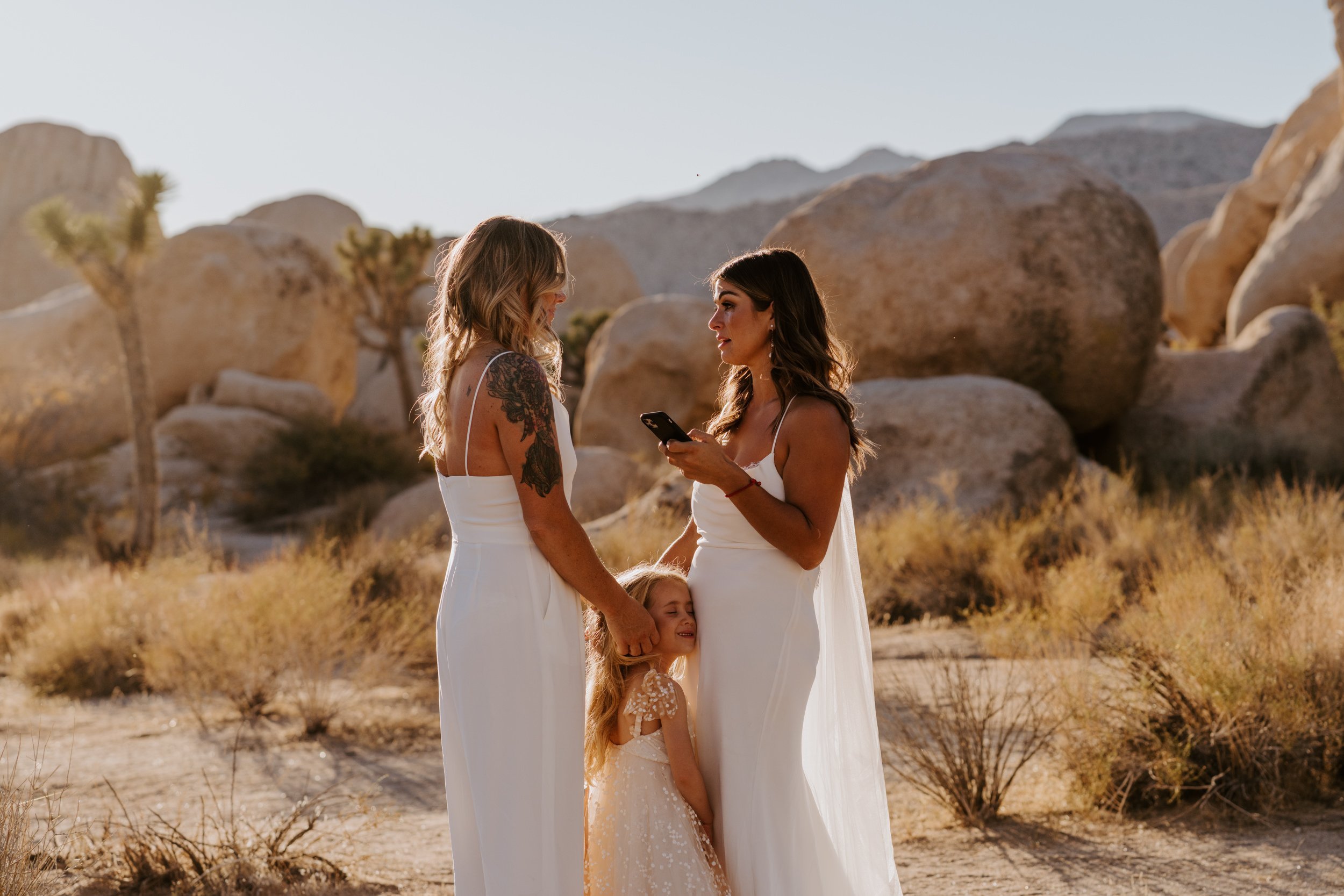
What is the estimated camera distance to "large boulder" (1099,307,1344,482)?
1111 centimetres

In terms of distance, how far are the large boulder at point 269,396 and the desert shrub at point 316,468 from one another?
1.43 meters

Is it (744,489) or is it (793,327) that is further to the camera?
(793,327)

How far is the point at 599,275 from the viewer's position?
31.6 meters

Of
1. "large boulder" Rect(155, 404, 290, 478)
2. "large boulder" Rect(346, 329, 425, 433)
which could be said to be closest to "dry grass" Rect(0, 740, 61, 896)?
"large boulder" Rect(155, 404, 290, 478)

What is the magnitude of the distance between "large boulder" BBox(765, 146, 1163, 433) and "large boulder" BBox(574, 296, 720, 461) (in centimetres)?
405

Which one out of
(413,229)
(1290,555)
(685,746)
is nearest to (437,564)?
(1290,555)

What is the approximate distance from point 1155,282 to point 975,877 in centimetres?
897

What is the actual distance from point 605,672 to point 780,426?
0.77 meters

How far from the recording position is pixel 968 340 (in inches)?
437

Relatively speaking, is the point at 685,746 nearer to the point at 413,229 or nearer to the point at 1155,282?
the point at 1155,282

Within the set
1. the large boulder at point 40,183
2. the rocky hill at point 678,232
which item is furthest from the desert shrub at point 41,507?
the rocky hill at point 678,232

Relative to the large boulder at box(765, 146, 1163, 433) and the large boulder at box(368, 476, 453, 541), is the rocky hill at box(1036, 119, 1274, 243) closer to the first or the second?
the large boulder at box(765, 146, 1163, 433)

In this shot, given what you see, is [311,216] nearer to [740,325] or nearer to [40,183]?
[40,183]

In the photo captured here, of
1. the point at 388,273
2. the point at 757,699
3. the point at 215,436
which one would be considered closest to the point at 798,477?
the point at 757,699
